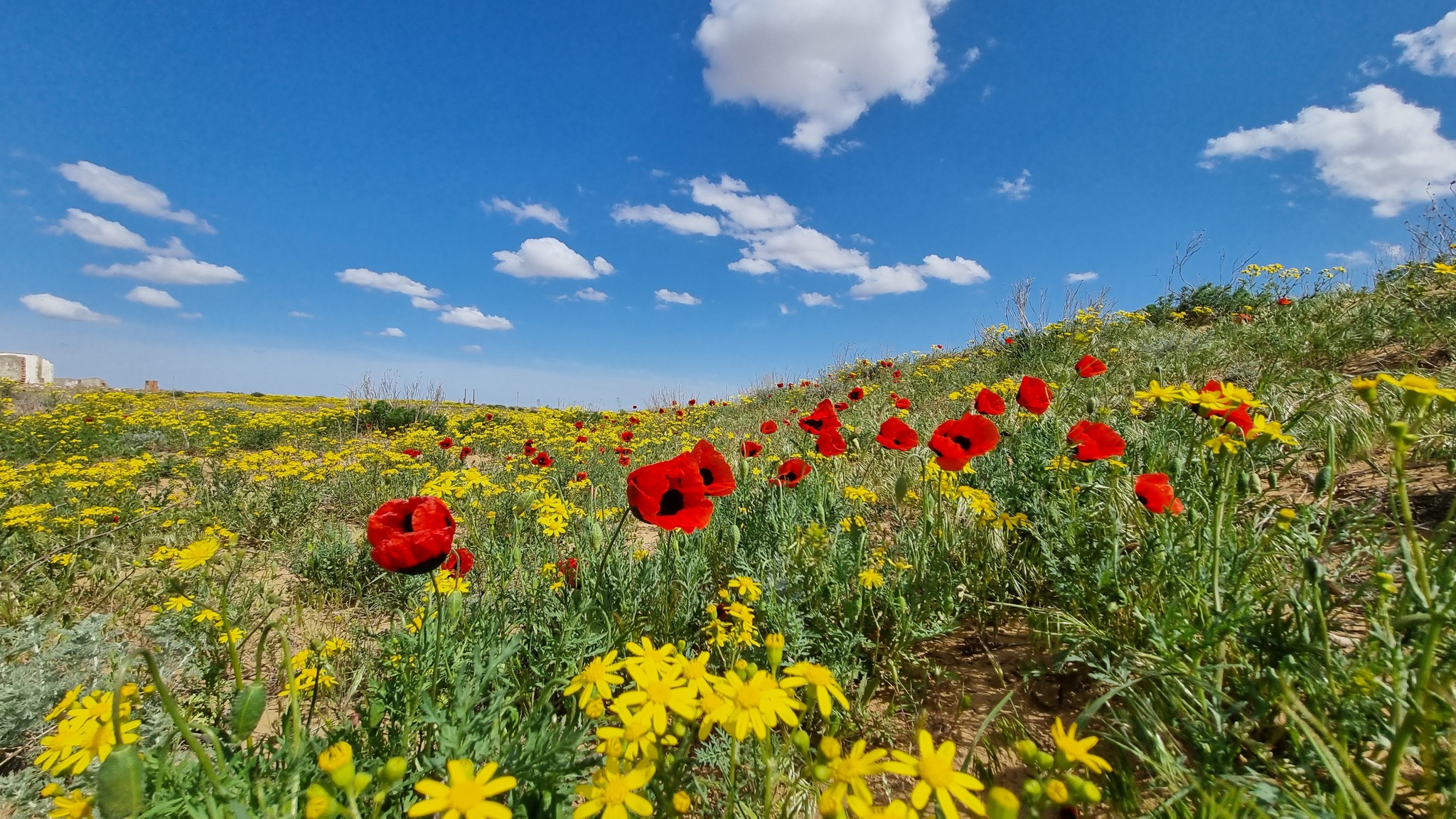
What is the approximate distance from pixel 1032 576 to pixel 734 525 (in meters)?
1.36

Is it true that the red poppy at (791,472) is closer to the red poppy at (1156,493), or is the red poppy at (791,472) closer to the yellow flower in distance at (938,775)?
the red poppy at (1156,493)

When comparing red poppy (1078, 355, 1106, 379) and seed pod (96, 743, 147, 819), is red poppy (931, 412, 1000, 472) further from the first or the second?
seed pod (96, 743, 147, 819)

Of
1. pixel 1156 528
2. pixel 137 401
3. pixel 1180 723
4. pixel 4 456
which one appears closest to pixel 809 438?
pixel 1156 528

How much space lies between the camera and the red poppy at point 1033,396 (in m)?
2.29

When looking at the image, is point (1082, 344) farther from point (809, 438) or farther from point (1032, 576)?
point (1032, 576)

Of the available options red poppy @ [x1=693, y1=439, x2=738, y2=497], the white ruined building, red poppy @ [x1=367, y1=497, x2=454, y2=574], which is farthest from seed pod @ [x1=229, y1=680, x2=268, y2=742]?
the white ruined building

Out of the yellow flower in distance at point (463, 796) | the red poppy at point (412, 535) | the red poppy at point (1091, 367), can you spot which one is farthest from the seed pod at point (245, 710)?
the red poppy at point (1091, 367)

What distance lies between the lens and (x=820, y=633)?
2275 mm

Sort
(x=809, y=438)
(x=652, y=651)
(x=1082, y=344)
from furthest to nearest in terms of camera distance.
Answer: (x=1082, y=344), (x=809, y=438), (x=652, y=651)

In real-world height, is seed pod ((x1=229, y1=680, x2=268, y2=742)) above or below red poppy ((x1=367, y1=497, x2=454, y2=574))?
below

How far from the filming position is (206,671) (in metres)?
1.79

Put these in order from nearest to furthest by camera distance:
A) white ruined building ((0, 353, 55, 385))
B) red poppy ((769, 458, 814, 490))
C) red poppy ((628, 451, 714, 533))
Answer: red poppy ((628, 451, 714, 533)) → red poppy ((769, 458, 814, 490)) → white ruined building ((0, 353, 55, 385))

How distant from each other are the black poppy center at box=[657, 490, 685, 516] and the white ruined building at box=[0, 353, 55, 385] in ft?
111

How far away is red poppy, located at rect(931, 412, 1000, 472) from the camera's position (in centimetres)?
200
